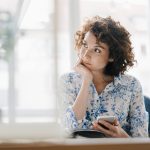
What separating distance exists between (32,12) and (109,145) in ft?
0.91

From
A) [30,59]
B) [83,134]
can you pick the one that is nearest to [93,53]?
[83,134]

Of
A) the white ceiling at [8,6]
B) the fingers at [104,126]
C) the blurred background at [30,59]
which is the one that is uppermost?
the white ceiling at [8,6]

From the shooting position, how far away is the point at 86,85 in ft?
5.73

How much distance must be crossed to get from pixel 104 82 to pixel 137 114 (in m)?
0.25

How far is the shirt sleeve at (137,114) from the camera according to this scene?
1.71 m

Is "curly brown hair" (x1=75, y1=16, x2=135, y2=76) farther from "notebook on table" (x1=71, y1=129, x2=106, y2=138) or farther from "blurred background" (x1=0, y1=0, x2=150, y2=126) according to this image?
"blurred background" (x1=0, y1=0, x2=150, y2=126)

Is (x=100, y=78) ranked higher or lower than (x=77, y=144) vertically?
higher

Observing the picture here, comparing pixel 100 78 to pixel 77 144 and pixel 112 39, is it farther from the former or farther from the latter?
→ pixel 77 144

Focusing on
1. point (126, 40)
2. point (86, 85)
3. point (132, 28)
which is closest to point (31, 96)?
point (86, 85)

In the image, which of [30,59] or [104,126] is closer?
[30,59]

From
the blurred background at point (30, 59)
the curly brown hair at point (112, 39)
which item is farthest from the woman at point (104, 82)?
the blurred background at point (30, 59)

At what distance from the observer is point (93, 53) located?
1.81 meters

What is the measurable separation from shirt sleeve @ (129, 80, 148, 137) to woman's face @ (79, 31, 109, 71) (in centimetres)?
22

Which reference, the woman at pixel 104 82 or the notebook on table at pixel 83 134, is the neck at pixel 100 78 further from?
the notebook on table at pixel 83 134
